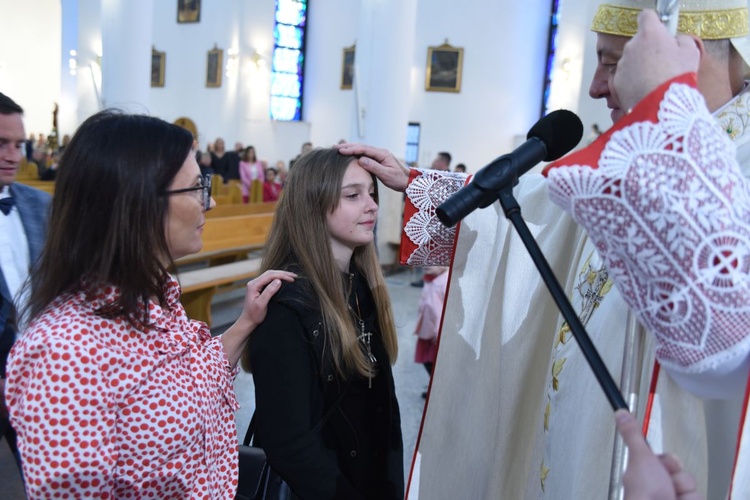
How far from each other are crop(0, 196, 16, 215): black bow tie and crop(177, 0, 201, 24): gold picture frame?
14397mm

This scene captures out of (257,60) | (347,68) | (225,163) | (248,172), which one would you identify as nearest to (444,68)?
(347,68)

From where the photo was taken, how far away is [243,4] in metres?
15.0

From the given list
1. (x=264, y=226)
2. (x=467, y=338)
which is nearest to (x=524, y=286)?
(x=467, y=338)

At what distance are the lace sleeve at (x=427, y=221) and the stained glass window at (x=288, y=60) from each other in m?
15.3

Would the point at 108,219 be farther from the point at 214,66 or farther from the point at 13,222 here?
the point at 214,66

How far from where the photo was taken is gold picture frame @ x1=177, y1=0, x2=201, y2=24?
605 inches

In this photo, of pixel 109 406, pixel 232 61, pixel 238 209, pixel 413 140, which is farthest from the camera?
pixel 413 140

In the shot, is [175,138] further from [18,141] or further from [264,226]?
[264,226]

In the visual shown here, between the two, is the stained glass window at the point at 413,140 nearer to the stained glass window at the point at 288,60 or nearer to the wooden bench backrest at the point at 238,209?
the stained glass window at the point at 288,60

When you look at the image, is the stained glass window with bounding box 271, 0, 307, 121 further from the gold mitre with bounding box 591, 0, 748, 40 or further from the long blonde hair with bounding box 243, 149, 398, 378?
the gold mitre with bounding box 591, 0, 748, 40

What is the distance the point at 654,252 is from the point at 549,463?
2.76 feet

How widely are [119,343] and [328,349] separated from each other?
66 centimetres

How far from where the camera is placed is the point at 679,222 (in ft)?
2.27

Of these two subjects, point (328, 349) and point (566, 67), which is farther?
point (566, 67)
